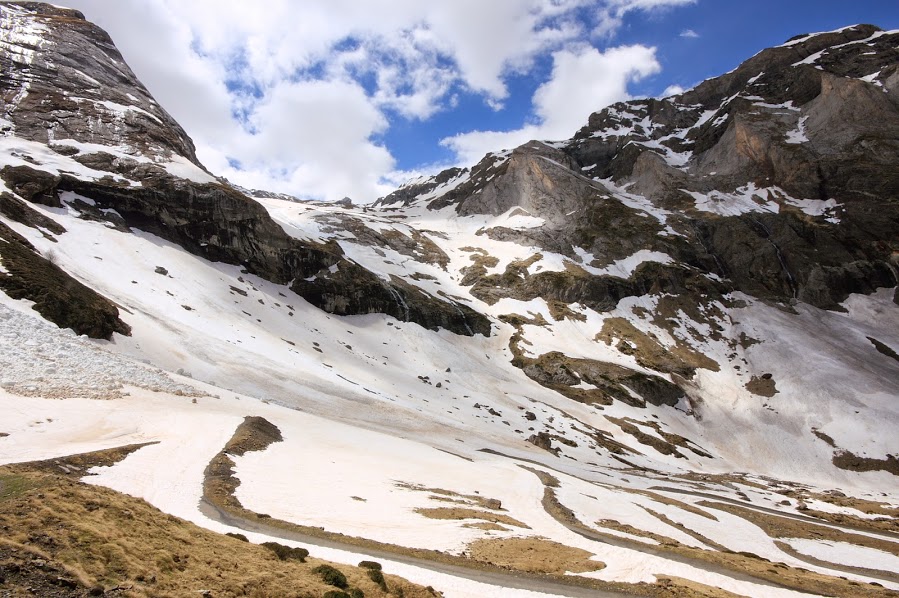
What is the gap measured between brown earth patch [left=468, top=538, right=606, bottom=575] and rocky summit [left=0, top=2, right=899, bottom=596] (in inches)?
6.8

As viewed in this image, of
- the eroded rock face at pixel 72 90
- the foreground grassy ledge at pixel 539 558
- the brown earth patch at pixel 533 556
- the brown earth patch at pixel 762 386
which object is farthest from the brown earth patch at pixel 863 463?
the eroded rock face at pixel 72 90

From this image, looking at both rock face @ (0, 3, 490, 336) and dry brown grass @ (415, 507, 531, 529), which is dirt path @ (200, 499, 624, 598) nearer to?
dry brown grass @ (415, 507, 531, 529)

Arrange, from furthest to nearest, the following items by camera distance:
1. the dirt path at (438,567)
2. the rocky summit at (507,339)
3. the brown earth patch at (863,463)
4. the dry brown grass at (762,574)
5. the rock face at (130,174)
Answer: the rock face at (130,174) → the brown earth patch at (863,463) → the rocky summit at (507,339) → the dry brown grass at (762,574) → the dirt path at (438,567)

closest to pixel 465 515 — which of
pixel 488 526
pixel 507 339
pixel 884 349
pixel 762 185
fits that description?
pixel 488 526

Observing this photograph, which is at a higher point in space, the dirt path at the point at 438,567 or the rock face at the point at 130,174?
the rock face at the point at 130,174

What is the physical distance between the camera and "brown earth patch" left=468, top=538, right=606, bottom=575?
51.5 feet

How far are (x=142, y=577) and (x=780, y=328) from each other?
393 ft

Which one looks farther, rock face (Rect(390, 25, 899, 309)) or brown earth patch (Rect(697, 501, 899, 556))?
rock face (Rect(390, 25, 899, 309))

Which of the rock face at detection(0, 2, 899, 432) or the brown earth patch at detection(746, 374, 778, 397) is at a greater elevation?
the rock face at detection(0, 2, 899, 432)

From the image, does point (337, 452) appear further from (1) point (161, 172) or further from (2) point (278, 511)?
(1) point (161, 172)

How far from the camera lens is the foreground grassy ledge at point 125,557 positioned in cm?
753

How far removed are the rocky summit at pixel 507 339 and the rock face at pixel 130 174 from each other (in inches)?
20.9

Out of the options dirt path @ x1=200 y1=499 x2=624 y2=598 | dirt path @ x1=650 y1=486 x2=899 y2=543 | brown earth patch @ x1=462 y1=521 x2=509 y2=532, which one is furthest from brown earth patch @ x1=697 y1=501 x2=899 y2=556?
dirt path @ x1=200 y1=499 x2=624 y2=598

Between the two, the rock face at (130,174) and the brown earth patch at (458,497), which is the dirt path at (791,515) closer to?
the brown earth patch at (458,497)
